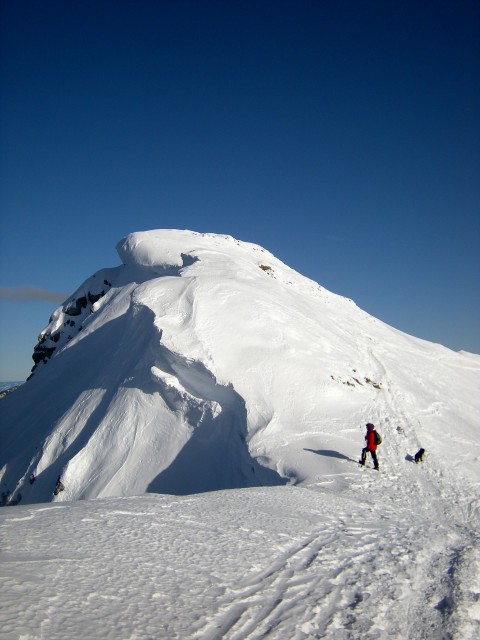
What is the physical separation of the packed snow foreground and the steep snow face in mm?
90

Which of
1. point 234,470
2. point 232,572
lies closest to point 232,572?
point 232,572

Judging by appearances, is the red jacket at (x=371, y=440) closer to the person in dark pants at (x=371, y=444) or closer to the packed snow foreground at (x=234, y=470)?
the person in dark pants at (x=371, y=444)

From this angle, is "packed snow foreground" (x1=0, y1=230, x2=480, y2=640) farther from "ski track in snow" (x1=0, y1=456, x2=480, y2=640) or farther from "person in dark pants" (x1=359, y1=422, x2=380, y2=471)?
"person in dark pants" (x1=359, y1=422, x2=380, y2=471)

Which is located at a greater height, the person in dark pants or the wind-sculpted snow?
the person in dark pants

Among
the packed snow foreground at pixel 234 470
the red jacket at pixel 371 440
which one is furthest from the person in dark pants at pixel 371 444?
the packed snow foreground at pixel 234 470

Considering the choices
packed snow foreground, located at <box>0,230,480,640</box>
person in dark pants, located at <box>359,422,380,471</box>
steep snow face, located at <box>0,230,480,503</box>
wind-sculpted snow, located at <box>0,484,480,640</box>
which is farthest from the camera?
steep snow face, located at <box>0,230,480,503</box>

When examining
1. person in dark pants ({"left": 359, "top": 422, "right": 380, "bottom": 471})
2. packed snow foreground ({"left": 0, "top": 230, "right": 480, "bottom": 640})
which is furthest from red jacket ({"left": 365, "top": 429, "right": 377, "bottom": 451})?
packed snow foreground ({"left": 0, "top": 230, "right": 480, "bottom": 640})

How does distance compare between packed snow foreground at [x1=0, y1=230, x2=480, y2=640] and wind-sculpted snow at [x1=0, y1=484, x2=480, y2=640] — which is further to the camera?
packed snow foreground at [x1=0, y1=230, x2=480, y2=640]

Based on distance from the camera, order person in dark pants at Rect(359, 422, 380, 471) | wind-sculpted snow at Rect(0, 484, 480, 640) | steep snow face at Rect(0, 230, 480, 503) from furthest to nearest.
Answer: steep snow face at Rect(0, 230, 480, 503) → person in dark pants at Rect(359, 422, 380, 471) → wind-sculpted snow at Rect(0, 484, 480, 640)

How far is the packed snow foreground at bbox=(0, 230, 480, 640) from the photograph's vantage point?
5.05 metres

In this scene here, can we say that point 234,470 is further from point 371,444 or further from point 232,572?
point 232,572

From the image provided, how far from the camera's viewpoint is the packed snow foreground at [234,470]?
5.05 m

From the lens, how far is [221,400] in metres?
16.4

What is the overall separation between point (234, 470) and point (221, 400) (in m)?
2.76
